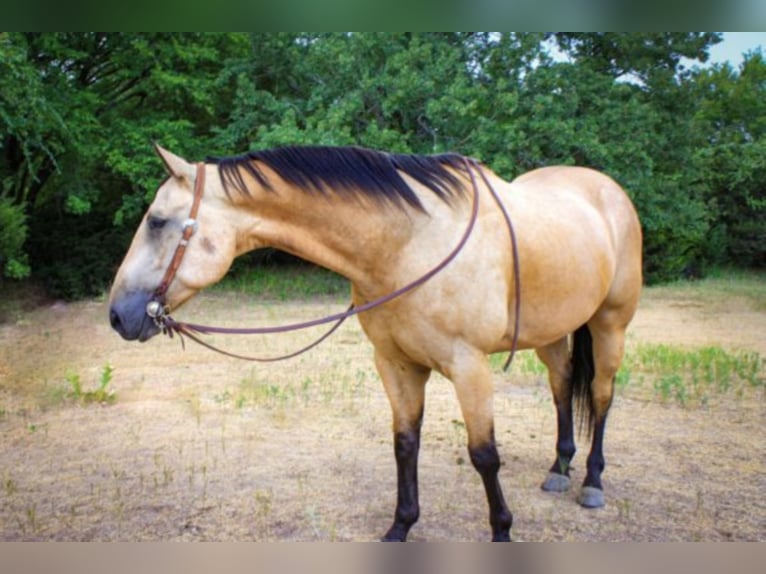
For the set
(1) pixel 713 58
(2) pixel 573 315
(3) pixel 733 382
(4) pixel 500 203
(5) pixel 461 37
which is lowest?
(3) pixel 733 382

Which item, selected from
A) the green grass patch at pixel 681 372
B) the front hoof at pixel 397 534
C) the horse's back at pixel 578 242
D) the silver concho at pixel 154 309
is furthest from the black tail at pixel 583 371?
the silver concho at pixel 154 309

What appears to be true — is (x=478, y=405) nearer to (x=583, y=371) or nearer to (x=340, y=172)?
(x=340, y=172)

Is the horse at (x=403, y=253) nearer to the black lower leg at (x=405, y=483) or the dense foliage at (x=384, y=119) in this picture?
the black lower leg at (x=405, y=483)

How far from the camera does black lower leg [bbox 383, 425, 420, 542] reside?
2.10 meters

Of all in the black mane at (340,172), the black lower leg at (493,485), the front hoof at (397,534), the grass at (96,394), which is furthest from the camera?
the grass at (96,394)

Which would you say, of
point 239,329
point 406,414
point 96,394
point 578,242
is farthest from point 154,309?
point 96,394

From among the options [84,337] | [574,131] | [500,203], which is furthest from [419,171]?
[574,131]

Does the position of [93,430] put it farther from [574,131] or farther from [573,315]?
[574,131]

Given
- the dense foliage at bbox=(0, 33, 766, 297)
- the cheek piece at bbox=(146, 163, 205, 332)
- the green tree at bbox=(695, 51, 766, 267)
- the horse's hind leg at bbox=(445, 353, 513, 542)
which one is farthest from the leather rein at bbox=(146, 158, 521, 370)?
the dense foliage at bbox=(0, 33, 766, 297)

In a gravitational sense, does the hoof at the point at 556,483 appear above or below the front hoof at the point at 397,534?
below

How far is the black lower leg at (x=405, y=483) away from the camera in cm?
210

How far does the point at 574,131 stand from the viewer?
19.1ft

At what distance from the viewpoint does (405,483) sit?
7.02 feet

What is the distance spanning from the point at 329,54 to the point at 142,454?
4307mm
